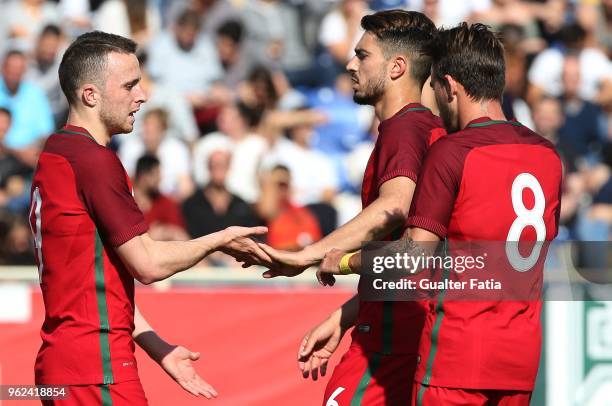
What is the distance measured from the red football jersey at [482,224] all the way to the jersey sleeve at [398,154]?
19.9 inches

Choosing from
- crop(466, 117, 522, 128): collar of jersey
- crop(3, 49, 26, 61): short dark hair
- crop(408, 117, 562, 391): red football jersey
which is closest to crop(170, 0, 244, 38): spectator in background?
crop(3, 49, 26, 61): short dark hair

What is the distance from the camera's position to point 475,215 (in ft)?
15.7

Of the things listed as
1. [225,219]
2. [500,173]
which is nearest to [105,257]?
[500,173]

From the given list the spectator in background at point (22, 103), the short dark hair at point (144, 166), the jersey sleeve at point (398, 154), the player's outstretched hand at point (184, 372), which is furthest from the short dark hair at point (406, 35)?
the spectator in background at point (22, 103)

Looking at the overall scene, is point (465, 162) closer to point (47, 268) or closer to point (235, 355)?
point (47, 268)

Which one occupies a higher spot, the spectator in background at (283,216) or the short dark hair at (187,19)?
the short dark hair at (187,19)

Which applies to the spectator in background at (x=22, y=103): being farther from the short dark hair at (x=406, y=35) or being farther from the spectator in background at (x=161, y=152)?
the short dark hair at (x=406, y=35)

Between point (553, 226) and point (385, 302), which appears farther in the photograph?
point (385, 302)

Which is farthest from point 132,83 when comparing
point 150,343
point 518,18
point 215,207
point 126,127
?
point 518,18

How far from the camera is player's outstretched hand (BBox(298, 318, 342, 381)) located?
5785 mm

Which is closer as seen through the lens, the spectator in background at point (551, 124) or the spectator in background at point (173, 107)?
the spectator in background at point (551, 124)

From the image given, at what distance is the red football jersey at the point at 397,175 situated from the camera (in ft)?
17.6

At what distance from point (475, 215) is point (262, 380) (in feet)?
11.4

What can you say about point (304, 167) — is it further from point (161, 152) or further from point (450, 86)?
point (450, 86)
